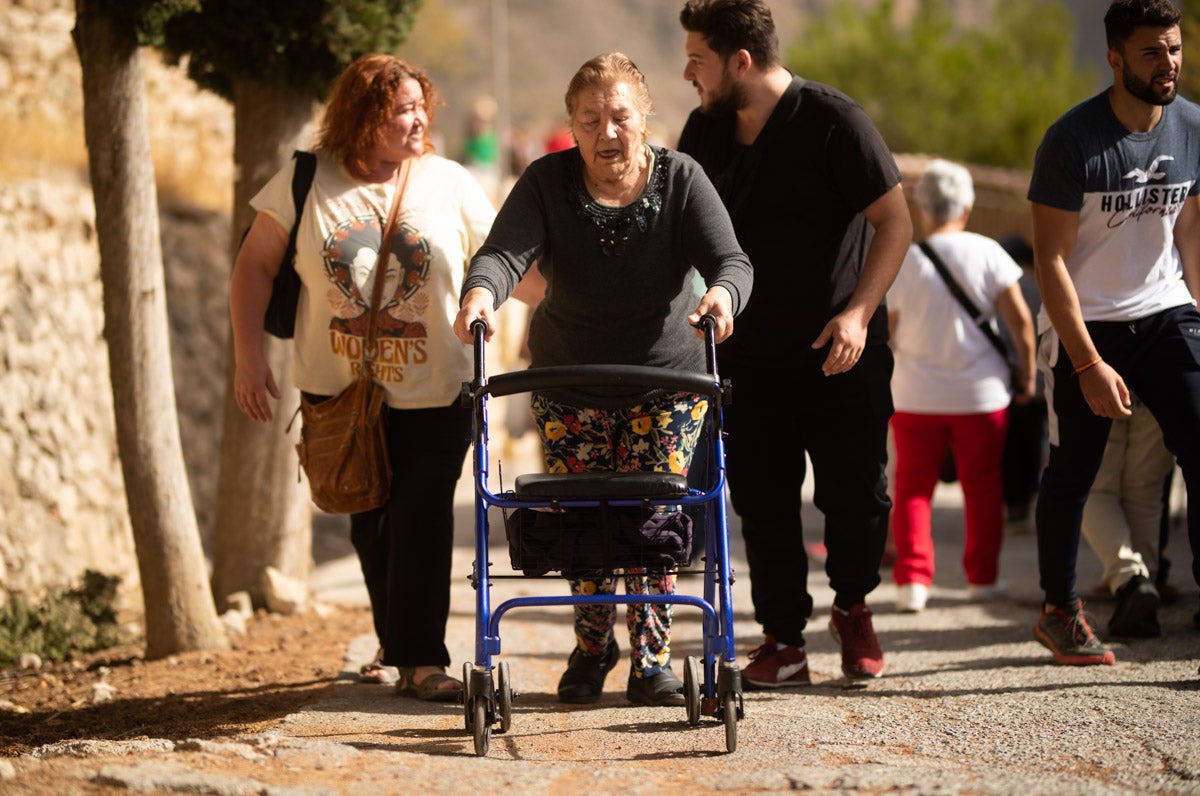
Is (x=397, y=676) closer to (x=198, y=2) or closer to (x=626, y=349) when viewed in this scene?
(x=626, y=349)

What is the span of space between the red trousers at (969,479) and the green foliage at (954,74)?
42.2 meters

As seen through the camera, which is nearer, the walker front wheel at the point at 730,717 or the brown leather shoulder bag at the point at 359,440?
the walker front wheel at the point at 730,717

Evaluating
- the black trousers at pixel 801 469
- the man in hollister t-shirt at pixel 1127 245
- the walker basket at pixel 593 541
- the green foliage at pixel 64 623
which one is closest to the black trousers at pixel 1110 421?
the man in hollister t-shirt at pixel 1127 245

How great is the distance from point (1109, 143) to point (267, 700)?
365 centimetres

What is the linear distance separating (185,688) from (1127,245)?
3.95 m

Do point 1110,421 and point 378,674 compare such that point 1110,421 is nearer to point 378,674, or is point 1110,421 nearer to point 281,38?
point 378,674

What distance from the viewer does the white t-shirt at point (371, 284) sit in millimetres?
5070

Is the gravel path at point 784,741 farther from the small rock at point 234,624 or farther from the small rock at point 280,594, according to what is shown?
the small rock at point 280,594

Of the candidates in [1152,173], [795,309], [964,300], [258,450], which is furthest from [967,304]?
[258,450]

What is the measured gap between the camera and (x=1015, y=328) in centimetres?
721

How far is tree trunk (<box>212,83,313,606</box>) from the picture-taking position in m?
6.72

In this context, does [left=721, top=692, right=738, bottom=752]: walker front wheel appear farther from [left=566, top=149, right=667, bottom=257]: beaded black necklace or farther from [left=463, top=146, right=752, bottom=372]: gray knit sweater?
[left=566, top=149, right=667, bottom=257]: beaded black necklace

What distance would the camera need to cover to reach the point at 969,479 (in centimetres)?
721

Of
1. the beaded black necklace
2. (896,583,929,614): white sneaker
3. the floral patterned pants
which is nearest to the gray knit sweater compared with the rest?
the beaded black necklace
